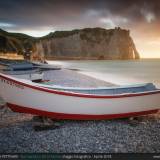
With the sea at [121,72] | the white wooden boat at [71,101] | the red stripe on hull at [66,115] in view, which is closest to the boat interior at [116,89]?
the white wooden boat at [71,101]

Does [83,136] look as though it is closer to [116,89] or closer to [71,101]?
[71,101]

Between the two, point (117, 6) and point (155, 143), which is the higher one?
point (117, 6)

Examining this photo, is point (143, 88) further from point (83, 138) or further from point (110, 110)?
point (83, 138)

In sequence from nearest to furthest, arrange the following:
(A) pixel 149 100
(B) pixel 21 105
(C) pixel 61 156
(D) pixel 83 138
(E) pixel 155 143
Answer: (C) pixel 61 156 < (E) pixel 155 143 < (D) pixel 83 138 < (B) pixel 21 105 < (A) pixel 149 100

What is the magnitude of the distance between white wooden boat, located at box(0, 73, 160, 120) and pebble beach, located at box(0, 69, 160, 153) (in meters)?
0.17

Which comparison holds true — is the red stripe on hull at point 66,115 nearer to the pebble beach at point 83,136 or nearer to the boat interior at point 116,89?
the pebble beach at point 83,136

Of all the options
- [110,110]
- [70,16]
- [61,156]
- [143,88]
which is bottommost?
[61,156]

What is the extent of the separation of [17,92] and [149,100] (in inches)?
85.5

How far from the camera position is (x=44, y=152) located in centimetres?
292

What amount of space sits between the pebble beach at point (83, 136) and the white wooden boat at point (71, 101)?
0.17m

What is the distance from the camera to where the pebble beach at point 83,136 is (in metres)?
3.03

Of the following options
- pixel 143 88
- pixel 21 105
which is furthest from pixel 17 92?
pixel 143 88

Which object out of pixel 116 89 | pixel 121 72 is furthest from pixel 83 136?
pixel 121 72

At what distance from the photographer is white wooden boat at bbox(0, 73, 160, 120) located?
3.52 m
